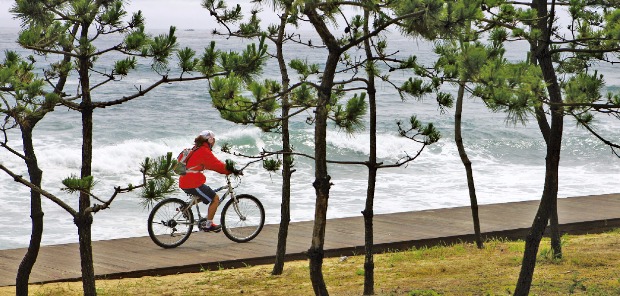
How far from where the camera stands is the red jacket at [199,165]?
30.1ft

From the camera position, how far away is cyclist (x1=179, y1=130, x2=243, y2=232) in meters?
9.30

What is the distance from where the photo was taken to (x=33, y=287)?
7.92 metres

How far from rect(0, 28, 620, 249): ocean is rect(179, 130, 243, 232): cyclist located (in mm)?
2415

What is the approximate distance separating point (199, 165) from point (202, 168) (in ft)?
0.14

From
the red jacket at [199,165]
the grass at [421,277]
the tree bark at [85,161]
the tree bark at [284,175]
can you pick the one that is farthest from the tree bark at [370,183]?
the red jacket at [199,165]

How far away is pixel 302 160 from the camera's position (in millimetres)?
22578

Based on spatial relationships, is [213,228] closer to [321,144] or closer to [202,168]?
[202,168]

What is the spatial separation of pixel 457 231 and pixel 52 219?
21.0 ft

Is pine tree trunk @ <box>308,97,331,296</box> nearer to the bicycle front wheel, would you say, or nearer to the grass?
the grass

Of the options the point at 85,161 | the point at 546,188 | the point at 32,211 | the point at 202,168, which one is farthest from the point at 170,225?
the point at 546,188

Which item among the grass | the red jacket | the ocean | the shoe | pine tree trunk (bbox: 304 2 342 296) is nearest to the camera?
pine tree trunk (bbox: 304 2 342 296)

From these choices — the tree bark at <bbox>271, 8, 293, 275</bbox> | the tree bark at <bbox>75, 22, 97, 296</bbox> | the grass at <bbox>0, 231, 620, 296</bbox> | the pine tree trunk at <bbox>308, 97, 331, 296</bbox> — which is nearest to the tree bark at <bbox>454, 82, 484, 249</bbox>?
the grass at <bbox>0, 231, 620, 296</bbox>

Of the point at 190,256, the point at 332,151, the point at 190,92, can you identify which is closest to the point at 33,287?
the point at 190,256

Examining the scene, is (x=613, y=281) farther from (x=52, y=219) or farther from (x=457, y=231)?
(x=52, y=219)
